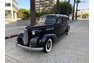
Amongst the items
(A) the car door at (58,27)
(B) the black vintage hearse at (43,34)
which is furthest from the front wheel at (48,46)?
(A) the car door at (58,27)

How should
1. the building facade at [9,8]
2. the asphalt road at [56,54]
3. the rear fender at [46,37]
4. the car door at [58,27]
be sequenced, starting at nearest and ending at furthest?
the asphalt road at [56,54]
the rear fender at [46,37]
the building facade at [9,8]
the car door at [58,27]

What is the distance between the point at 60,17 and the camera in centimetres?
563

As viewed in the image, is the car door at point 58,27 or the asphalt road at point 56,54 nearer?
the asphalt road at point 56,54

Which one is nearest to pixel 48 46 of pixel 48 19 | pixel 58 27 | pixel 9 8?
pixel 58 27

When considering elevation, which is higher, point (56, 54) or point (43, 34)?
point (43, 34)

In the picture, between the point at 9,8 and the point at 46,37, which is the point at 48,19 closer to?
the point at 46,37

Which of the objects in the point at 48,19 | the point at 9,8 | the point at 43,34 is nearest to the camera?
the point at 43,34

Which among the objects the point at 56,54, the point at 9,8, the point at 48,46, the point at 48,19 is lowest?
the point at 56,54

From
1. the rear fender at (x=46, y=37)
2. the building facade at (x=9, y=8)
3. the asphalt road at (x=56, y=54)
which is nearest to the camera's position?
the asphalt road at (x=56, y=54)

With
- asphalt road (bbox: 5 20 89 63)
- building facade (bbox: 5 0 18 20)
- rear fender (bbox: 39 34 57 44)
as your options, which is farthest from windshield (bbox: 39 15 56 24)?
building facade (bbox: 5 0 18 20)

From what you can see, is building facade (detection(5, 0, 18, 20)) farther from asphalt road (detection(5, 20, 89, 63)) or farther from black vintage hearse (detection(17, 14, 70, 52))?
asphalt road (detection(5, 20, 89, 63))

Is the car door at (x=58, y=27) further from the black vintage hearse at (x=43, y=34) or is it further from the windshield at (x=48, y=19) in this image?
the windshield at (x=48, y=19)

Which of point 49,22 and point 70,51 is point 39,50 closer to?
point 70,51
